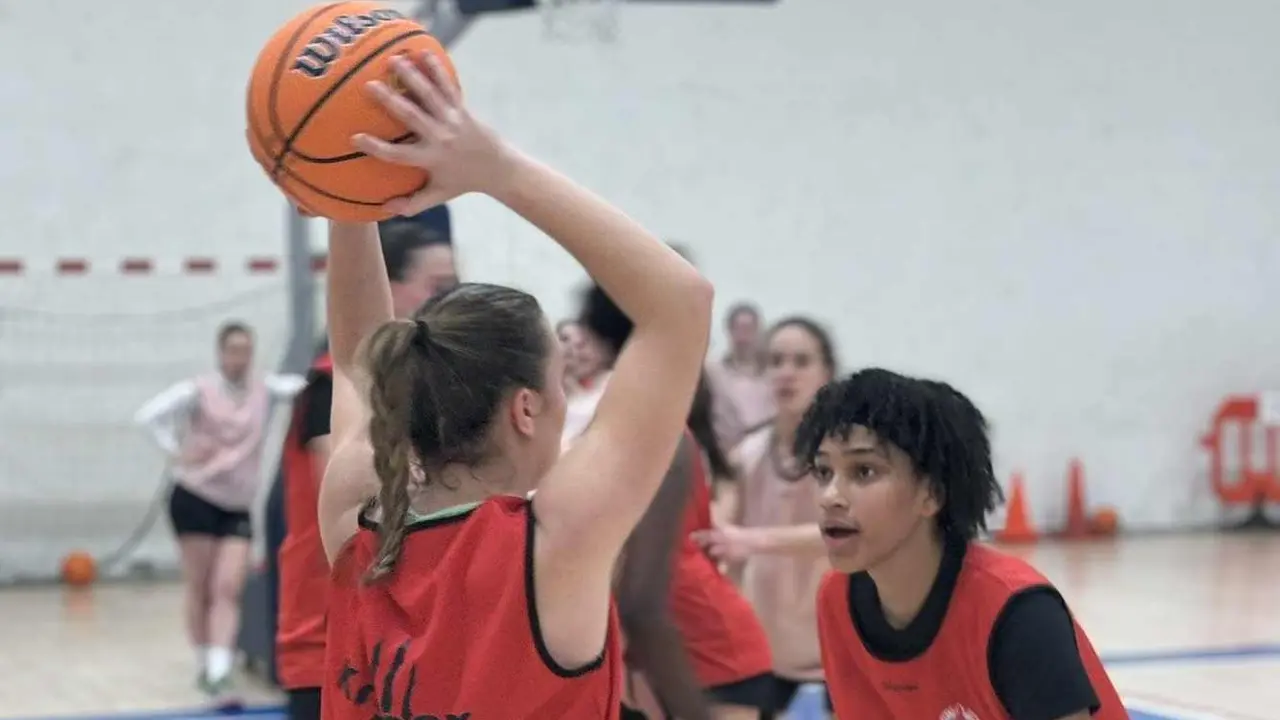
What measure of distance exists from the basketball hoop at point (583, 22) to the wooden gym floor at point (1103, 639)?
478cm

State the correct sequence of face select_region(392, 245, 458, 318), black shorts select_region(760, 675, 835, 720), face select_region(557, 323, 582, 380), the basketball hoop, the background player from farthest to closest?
the basketball hoop, the background player, face select_region(557, 323, 582, 380), black shorts select_region(760, 675, 835, 720), face select_region(392, 245, 458, 318)

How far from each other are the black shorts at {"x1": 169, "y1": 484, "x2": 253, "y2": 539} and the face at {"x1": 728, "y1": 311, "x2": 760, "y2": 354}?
366 centimetres

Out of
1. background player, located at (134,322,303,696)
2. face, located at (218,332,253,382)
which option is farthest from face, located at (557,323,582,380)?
face, located at (218,332,253,382)

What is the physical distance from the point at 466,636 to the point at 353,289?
1.96 feet

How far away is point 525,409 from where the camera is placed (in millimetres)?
1945

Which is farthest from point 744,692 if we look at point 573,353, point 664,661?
point 573,353

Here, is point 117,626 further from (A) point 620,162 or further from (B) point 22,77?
(A) point 620,162

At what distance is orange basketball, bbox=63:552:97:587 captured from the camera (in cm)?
1099

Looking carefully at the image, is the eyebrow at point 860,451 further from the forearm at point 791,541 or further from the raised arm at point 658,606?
the forearm at point 791,541

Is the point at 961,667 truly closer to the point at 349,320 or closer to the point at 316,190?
the point at 349,320

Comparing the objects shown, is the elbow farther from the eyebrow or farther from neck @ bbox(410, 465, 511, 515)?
the eyebrow

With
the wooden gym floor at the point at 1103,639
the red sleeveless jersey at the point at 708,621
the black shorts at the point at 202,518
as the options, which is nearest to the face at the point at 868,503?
the red sleeveless jersey at the point at 708,621

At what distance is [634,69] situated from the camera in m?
12.4

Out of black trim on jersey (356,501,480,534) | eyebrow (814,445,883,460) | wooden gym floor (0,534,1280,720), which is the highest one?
black trim on jersey (356,501,480,534)
